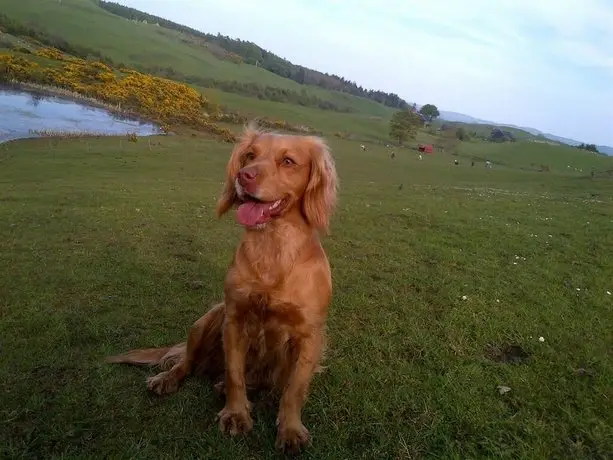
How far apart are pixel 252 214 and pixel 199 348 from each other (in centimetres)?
140

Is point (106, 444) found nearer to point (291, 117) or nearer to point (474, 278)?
point (474, 278)

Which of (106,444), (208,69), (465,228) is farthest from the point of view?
(208,69)

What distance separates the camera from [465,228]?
11867 mm

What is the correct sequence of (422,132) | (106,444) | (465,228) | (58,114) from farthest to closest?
(422,132)
(58,114)
(465,228)
(106,444)

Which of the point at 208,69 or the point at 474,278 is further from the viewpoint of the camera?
the point at 208,69

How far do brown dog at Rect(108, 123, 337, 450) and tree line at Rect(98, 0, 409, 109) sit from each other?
522ft

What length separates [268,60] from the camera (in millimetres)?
173625

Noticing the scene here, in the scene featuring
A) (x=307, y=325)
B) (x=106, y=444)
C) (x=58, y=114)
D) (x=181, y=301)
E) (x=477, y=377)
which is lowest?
(x=58, y=114)

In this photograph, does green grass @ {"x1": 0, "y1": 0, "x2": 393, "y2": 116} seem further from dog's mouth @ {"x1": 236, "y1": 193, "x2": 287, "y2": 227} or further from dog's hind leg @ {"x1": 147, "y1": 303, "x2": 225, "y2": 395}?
dog's mouth @ {"x1": 236, "y1": 193, "x2": 287, "y2": 227}

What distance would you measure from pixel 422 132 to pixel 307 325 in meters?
99.8

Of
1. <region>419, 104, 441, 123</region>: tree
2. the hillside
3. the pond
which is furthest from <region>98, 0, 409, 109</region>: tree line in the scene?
the pond

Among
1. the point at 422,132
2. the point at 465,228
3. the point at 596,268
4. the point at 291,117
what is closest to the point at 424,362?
the point at 596,268

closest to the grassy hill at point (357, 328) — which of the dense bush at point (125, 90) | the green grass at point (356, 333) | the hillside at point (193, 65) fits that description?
the green grass at point (356, 333)

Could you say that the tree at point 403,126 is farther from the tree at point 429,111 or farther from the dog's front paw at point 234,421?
the dog's front paw at point 234,421
